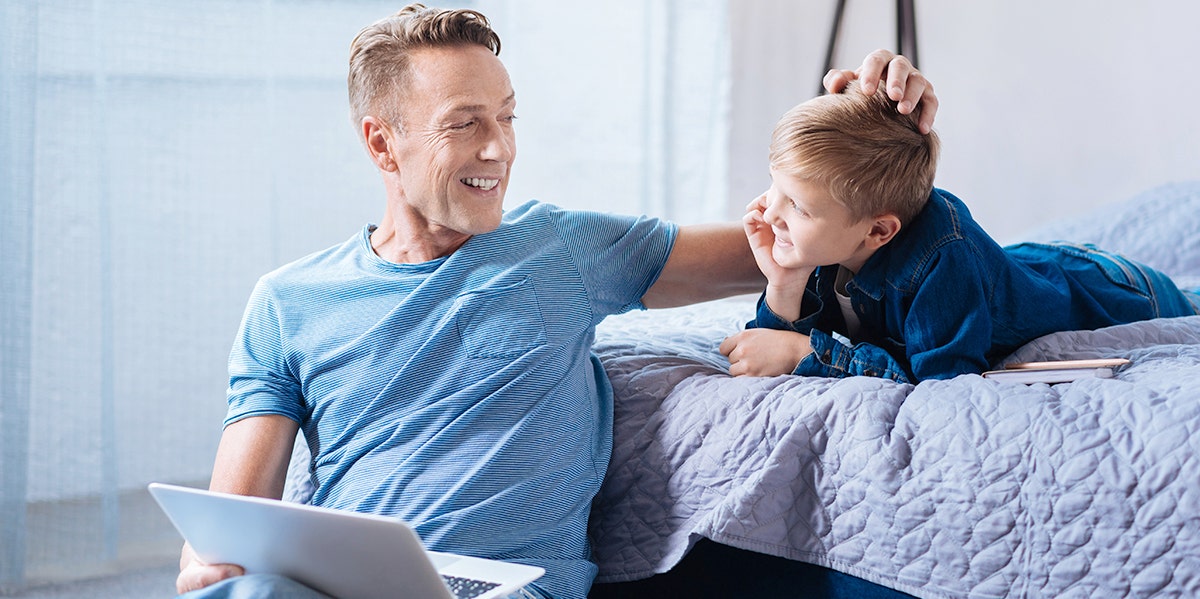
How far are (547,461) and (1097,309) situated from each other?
85 centimetres

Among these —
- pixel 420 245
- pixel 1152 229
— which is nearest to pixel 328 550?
pixel 420 245

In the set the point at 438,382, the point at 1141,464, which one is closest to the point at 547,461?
the point at 438,382

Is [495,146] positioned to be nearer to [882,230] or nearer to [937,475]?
[882,230]

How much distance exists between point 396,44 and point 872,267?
2.27ft

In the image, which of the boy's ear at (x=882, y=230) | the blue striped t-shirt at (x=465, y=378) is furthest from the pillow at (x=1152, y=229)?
the blue striped t-shirt at (x=465, y=378)

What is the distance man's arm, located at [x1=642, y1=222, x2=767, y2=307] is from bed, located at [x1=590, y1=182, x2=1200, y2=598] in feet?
0.31

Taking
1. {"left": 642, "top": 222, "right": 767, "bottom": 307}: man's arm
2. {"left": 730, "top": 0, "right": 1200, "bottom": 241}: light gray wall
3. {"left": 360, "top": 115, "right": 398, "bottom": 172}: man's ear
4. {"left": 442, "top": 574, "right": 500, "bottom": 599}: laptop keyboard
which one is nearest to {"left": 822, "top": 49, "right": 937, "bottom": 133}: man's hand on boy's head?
{"left": 642, "top": 222, "right": 767, "bottom": 307}: man's arm

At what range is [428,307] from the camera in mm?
1390

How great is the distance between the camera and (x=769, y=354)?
146 centimetres

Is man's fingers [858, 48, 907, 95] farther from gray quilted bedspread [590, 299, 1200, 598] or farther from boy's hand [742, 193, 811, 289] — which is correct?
gray quilted bedspread [590, 299, 1200, 598]

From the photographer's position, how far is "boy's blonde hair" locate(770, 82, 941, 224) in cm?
133

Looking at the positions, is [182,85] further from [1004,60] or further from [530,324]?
[1004,60]

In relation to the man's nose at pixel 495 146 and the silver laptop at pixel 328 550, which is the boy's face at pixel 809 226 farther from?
the silver laptop at pixel 328 550

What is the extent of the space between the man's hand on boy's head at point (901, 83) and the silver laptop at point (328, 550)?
71 centimetres
